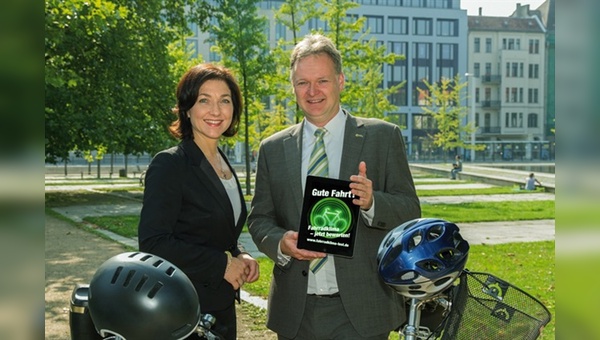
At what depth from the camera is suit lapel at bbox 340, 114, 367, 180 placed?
3.53 m

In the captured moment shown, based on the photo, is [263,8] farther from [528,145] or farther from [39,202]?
[39,202]

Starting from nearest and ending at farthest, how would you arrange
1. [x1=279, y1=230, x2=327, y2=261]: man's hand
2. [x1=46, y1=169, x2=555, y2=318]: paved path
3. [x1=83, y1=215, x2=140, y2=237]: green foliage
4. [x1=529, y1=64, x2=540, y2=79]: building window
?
[x1=279, y1=230, x2=327, y2=261]: man's hand
[x1=46, y1=169, x2=555, y2=318]: paved path
[x1=83, y1=215, x2=140, y2=237]: green foliage
[x1=529, y1=64, x2=540, y2=79]: building window

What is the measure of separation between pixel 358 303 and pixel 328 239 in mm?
576

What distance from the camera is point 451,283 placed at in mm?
2676

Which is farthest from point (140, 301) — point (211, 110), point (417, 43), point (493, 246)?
point (417, 43)

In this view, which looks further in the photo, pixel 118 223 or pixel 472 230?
pixel 118 223

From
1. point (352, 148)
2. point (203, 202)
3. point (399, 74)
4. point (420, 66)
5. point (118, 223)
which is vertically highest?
point (420, 66)

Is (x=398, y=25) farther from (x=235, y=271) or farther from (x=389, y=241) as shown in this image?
(x=389, y=241)

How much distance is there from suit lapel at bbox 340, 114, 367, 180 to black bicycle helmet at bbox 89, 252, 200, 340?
1397mm

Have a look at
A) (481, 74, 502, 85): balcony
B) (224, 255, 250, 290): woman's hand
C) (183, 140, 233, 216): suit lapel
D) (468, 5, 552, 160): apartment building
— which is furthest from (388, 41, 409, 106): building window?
(224, 255, 250, 290): woman's hand

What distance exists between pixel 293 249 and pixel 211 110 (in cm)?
86

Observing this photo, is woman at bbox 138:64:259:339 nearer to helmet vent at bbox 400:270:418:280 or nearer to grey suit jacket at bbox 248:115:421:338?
grey suit jacket at bbox 248:115:421:338

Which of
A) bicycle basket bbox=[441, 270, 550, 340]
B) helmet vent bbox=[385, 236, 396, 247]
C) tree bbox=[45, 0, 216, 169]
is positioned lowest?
bicycle basket bbox=[441, 270, 550, 340]

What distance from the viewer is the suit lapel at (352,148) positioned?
3527 millimetres
